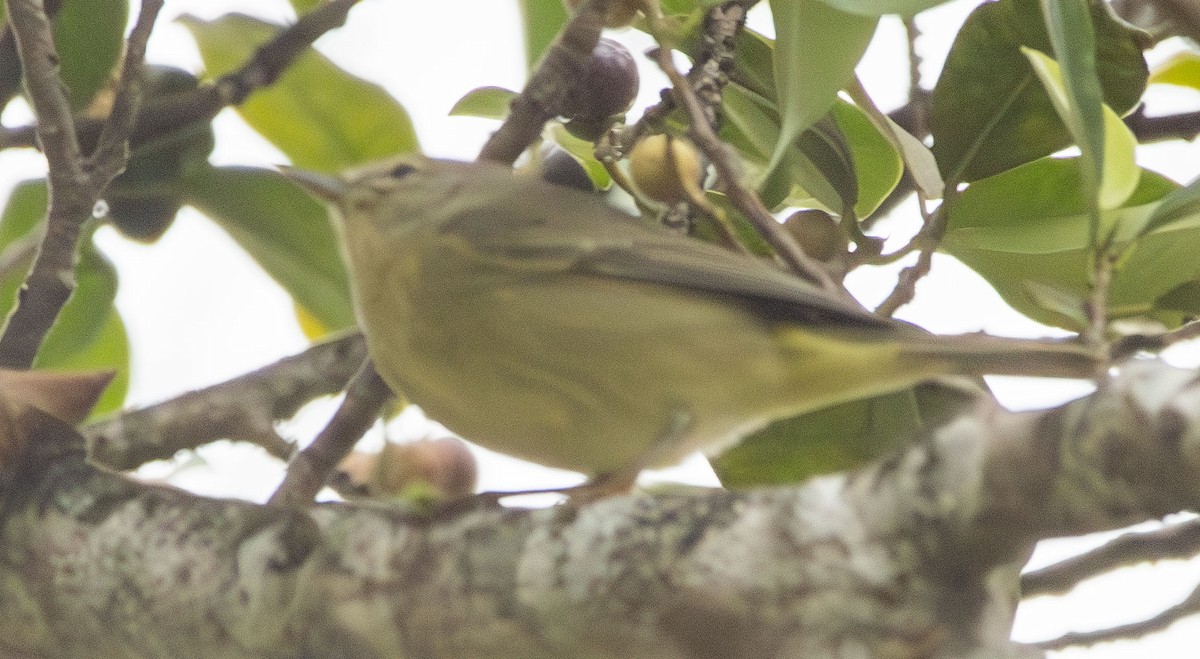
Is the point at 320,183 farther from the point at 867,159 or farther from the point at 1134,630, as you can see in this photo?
the point at 1134,630

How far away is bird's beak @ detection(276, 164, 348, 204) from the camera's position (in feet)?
8.16

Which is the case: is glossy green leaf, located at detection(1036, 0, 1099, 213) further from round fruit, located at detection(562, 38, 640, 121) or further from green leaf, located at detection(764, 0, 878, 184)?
round fruit, located at detection(562, 38, 640, 121)

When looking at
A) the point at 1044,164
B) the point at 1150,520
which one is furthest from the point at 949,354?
the point at 1150,520

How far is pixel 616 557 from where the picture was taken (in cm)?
166

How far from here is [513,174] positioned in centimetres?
264

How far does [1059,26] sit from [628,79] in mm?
884

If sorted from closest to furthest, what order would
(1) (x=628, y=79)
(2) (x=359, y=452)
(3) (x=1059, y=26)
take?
(3) (x=1059, y=26), (1) (x=628, y=79), (2) (x=359, y=452)

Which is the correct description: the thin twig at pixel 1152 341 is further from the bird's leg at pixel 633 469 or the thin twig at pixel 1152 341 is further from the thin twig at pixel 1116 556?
the bird's leg at pixel 633 469

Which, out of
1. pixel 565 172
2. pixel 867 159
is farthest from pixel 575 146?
pixel 867 159

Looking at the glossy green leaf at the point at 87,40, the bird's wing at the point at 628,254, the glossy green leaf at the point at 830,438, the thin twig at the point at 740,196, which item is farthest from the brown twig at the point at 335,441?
the glossy green leaf at the point at 87,40

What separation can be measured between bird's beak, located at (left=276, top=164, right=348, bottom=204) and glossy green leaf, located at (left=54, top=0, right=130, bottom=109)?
19.5 inches

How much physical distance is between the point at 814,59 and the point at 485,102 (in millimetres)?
867

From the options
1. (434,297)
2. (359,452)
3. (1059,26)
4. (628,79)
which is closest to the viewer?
(1059,26)

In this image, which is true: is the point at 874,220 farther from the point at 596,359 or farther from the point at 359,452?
the point at 359,452
